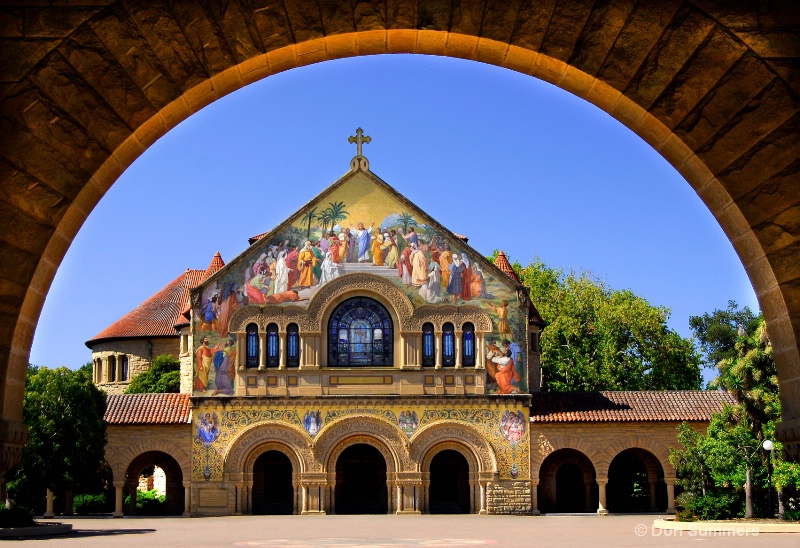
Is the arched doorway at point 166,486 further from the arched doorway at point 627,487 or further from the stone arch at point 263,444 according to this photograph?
the arched doorway at point 627,487

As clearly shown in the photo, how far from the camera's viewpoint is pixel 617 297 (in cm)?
6397

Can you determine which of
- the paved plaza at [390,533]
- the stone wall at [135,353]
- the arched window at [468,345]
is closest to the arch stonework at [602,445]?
the paved plaza at [390,533]

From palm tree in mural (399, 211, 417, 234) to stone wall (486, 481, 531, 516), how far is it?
9.82 m

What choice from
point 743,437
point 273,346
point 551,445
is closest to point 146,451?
point 273,346

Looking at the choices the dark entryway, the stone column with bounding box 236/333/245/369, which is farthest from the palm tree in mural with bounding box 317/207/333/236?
the dark entryway

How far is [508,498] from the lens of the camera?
4047cm

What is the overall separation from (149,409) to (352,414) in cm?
754

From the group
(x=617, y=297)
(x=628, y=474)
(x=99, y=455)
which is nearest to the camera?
(x=99, y=455)

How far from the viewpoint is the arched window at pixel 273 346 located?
41.0m

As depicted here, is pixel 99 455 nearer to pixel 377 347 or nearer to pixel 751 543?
pixel 377 347

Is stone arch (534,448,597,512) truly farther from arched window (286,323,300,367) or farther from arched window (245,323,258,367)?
arched window (245,323,258,367)

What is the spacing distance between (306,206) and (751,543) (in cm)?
2279

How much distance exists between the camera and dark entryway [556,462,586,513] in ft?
145

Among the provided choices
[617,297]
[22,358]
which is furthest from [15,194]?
[617,297]
